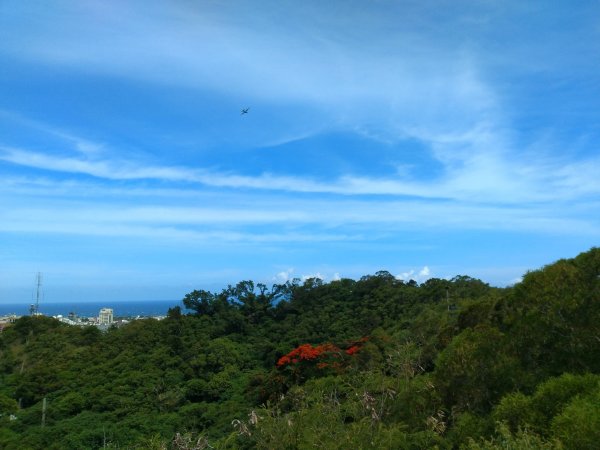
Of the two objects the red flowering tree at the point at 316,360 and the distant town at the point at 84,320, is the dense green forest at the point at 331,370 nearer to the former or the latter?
the red flowering tree at the point at 316,360

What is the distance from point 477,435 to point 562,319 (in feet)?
8.67

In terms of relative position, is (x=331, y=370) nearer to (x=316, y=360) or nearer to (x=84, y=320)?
(x=316, y=360)

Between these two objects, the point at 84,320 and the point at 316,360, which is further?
the point at 84,320

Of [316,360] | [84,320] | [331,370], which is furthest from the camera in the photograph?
[84,320]

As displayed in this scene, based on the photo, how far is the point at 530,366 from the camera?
8.30 m

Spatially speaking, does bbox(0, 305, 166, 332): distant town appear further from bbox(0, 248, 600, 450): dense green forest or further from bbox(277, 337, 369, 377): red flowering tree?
bbox(277, 337, 369, 377): red flowering tree

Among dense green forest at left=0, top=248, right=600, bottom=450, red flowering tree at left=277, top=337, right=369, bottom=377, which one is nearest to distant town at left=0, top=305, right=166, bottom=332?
dense green forest at left=0, top=248, right=600, bottom=450

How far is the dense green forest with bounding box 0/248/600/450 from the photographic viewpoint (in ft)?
24.1

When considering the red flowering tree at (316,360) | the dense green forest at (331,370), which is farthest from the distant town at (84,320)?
the red flowering tree at (316,360)

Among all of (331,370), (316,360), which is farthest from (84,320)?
(331,370)

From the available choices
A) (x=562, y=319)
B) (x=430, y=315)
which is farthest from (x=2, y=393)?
(x=562, y=319)

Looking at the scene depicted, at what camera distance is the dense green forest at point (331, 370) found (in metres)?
7.34

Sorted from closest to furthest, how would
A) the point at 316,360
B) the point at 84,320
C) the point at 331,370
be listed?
the point at 331,370 < the point at 316,360 < the point at 84,320

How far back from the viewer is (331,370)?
19922 millimetres
